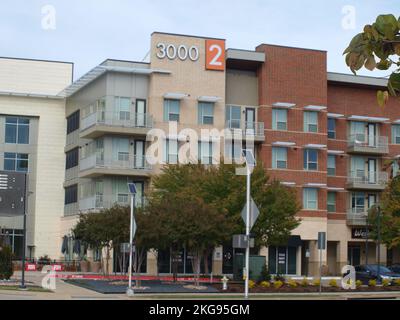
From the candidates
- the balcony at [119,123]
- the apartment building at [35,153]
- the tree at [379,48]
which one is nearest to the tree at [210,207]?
the balcony at [119,123]

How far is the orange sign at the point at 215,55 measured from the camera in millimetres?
61875

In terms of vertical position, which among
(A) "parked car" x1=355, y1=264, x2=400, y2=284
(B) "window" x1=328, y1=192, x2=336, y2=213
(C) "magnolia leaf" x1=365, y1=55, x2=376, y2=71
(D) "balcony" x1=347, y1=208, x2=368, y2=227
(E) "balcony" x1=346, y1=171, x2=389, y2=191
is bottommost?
(A) "parked car" x1=355, y1=264, x2=400, y2=284

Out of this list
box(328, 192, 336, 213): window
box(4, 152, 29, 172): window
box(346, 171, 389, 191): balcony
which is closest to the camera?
box(328, 192, 336, 213): window

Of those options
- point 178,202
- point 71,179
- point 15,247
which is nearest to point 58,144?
point 71,179

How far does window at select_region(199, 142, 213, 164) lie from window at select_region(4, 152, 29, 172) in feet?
60.8

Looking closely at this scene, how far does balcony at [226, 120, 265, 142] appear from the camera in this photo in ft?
207

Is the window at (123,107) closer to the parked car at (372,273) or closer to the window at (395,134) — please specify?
the parked car at (372,273)

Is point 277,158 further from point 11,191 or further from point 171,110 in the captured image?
point 11,191

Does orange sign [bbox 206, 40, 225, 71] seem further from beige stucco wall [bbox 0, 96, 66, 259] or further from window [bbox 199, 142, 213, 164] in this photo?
beige stucco wall [bbox 0, 96, 66, 259]

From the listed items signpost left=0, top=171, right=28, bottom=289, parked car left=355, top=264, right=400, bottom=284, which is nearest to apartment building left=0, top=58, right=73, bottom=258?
signpost left=0, top=171, right=28, bottom=289

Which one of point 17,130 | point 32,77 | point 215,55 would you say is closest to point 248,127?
point 215,55

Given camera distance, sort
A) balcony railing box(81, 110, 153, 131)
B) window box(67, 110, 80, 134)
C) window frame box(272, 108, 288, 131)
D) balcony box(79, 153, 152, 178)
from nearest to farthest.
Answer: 1. balcony box(79, 153, 152, 178)
2. balcony railing box(81, 110, 153, 131)
3. window frame box(272, 108, 288, 131)
4. window box(67, 110, 80, 134)
